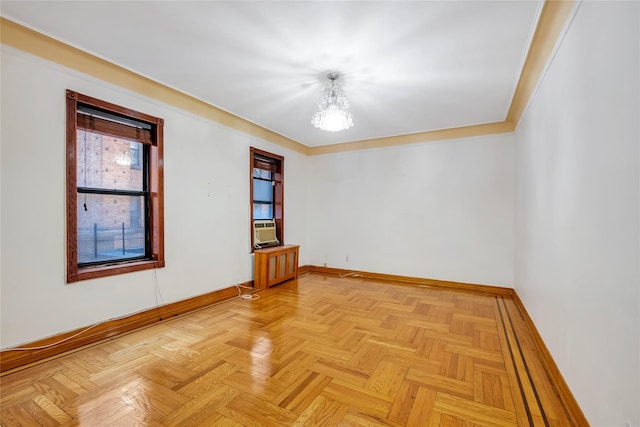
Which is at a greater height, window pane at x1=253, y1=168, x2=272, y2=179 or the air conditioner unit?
window pane at x1=253, y1=168, x2=272, y2=179

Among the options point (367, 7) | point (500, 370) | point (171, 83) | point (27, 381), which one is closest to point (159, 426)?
point (27, 381)

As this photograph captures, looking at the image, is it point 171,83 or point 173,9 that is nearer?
point 173,9

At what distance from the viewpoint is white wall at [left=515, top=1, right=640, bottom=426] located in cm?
115

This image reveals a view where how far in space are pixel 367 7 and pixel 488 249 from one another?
A: 13.1ft

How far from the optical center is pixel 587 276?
1566 mm

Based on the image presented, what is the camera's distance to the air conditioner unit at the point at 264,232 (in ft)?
15.7

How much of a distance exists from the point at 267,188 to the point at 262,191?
0.51 ft

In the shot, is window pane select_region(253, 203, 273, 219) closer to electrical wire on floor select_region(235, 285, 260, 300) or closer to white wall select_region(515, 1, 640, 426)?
electrical wire on floor select_region(235, 285, 260, 300)

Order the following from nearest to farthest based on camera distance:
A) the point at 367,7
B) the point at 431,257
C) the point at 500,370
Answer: the point at 367,7 → the point at 500,370 → the point at 431,257

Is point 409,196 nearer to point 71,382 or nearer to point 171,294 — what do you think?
point 171,294

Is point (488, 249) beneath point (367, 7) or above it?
beneath

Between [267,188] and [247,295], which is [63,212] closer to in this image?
[247,295]

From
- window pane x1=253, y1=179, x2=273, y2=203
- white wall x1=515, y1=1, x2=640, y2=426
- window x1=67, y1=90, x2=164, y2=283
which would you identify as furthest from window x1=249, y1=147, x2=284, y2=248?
white wall x1=515, y1=1, x2=640, y2=426

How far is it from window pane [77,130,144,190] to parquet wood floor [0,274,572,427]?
1.60 m
